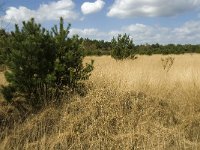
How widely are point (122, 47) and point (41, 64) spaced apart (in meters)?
10.8

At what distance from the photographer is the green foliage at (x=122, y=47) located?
17.5 metres

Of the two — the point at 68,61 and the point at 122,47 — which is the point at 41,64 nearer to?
the point at 68,61

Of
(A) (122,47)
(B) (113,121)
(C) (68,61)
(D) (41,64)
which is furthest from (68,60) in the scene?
(A) (122,47)

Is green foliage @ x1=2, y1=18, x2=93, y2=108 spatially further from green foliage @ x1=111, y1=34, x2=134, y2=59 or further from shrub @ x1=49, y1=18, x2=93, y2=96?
green foliage @ x1=111, y1=34, x2=134, y2=59

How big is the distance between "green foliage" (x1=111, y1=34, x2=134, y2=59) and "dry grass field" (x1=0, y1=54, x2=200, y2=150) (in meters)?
8.88

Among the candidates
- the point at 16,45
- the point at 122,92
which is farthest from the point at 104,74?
the point at 16,45

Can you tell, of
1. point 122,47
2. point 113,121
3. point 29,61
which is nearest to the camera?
point 113,121

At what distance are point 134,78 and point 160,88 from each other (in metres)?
0.75

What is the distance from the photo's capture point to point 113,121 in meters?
6.48

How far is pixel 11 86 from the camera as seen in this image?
23.9 ft

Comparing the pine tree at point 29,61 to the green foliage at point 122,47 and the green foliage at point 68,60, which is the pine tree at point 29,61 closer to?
the green foliage at point 68,60

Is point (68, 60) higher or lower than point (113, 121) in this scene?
higher

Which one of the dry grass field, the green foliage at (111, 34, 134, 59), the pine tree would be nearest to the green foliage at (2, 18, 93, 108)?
the pine tree

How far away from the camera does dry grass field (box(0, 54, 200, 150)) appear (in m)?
5.77
